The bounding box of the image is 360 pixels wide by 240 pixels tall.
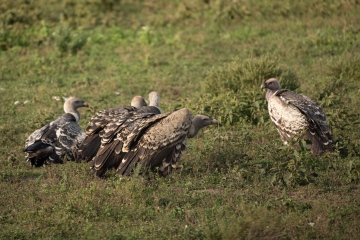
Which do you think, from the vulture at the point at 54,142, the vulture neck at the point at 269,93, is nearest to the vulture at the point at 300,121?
the vulture neck at the point at 269,93

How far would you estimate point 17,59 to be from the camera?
13422 millimetres

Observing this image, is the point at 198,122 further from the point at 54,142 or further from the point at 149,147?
the point at 54,142

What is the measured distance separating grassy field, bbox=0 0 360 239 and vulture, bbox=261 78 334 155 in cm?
21

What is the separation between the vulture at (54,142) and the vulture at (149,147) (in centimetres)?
89

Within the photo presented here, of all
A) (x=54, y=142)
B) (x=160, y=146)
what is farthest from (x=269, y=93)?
(x=54, y=142)

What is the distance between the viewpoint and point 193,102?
10547 millimetres

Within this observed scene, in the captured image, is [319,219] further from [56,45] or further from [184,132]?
[56,45]

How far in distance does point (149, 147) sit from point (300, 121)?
6.44 feet

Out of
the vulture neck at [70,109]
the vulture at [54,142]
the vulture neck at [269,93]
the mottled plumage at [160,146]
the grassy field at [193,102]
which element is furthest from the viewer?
the vulture neck at [70,109]

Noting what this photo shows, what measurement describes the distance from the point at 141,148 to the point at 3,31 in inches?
297

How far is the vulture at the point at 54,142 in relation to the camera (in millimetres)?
8648

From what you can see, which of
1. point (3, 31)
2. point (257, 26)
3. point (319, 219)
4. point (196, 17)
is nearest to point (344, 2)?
point (257, 26)

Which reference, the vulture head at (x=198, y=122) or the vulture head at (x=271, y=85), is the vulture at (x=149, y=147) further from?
the vulture head at (x=271, y=85)

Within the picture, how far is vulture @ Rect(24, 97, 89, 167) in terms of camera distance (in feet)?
28.4
